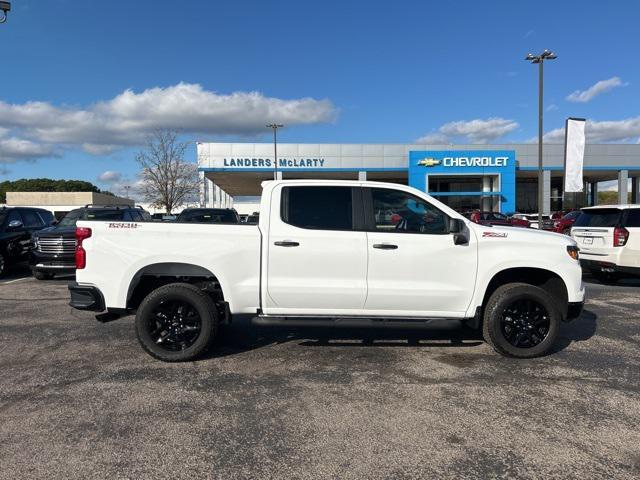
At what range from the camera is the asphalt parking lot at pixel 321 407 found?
3279mm

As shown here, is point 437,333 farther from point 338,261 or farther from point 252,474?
point 252,474

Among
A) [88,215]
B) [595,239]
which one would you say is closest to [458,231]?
[595,239]

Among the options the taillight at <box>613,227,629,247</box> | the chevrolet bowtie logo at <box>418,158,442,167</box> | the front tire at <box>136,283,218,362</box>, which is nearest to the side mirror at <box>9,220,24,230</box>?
the front tire at <box>136,283,218,362</box>

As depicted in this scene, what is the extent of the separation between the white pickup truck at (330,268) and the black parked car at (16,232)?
Answer: 9175 mm

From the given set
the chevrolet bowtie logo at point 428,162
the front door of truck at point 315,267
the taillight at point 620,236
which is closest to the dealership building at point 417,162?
the chevrolet bowtie logo at point 428,162

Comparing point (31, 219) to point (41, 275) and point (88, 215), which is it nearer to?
point (88, 215)

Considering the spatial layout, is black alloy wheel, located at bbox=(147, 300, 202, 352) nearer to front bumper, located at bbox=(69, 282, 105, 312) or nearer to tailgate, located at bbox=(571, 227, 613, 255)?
front bumper, located at bbox=(69, 282, 105, 312)

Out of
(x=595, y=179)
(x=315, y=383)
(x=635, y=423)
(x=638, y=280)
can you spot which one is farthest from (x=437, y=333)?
(x=595, y=179)

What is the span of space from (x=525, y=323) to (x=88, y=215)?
11.5 m

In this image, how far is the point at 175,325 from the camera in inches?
210

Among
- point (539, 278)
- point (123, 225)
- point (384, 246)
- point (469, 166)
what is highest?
point (469, 166)

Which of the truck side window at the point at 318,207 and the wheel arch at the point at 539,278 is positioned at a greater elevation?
the truck side window at the point at 318,207

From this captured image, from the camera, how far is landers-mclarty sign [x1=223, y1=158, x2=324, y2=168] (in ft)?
137

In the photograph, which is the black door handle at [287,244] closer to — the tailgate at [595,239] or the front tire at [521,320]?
the front tire at [521,320]
